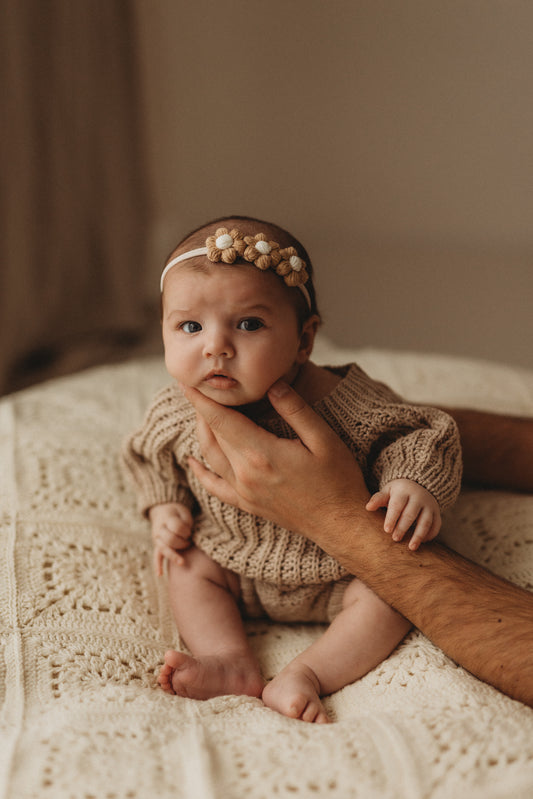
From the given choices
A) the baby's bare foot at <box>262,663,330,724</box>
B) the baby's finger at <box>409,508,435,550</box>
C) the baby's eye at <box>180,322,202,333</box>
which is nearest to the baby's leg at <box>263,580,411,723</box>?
the baby's bare foot at <box>262,663,330,724</box>

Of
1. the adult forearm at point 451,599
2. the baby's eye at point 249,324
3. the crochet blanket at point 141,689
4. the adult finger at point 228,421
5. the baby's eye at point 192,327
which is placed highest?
the baby's eye at point 249,324

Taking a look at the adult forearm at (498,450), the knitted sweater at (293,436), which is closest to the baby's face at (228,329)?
the knitted sweater at (293,436)

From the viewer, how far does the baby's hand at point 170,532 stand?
1.37 meters

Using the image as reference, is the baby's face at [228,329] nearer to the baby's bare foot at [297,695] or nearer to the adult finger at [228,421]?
the adult finger at [228,421]

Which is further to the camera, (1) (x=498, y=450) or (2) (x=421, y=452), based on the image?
(1) (x=498, y=450)

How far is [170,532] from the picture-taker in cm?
137

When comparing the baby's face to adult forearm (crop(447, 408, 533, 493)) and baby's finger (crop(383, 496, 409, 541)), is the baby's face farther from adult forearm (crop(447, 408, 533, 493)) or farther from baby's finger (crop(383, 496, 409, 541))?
adult forearm (crop(447, 408, 533, 493))

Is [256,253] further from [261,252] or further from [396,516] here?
[396,516]

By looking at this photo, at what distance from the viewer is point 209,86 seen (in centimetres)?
451

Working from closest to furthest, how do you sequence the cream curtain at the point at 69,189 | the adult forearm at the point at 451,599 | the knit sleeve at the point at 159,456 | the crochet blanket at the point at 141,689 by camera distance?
the crochet blanket at the point at 141,689 < the adult forearm at the point at 451,599 < the knit sleeve at the point at 159,456 < the cream curtain at the point at 69,189

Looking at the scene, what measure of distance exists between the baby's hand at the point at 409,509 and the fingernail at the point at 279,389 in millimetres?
202

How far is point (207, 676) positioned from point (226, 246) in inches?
24.5

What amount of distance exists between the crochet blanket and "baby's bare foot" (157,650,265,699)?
33mm

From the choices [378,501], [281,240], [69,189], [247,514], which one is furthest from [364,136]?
[378,501]
